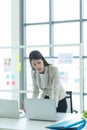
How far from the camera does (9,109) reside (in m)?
2.17

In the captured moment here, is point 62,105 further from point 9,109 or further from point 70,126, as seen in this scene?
point 70,126

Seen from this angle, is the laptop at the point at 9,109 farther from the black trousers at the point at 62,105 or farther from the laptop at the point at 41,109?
the black trousers at the point at 62,105

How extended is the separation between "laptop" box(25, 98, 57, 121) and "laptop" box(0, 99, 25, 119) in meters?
0.10

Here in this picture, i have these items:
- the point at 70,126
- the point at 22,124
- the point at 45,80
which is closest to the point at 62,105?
the point at 45,80

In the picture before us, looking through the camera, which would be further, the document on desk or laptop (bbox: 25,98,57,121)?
laptop (bbox: 25,98,57,121)

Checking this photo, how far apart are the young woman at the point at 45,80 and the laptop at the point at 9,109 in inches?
22.3

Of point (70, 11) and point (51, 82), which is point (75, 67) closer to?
point (70, 11)

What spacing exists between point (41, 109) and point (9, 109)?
Answer: 32 cm

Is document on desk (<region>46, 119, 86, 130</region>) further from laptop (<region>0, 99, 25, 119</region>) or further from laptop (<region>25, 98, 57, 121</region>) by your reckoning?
laptop (<region>0, 99, 25, 119</region>)

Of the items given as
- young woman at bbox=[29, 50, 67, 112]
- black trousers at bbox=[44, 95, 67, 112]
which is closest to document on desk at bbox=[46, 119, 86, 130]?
young woman at bbox=[29, 50, 67, 112]

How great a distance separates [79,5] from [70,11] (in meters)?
0.20

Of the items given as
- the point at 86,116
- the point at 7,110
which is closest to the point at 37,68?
the point at 7,110

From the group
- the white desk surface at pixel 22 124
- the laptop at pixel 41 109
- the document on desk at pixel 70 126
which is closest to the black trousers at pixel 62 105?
the white desk surface at pixel 22 124

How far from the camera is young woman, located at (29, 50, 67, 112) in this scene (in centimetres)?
267
